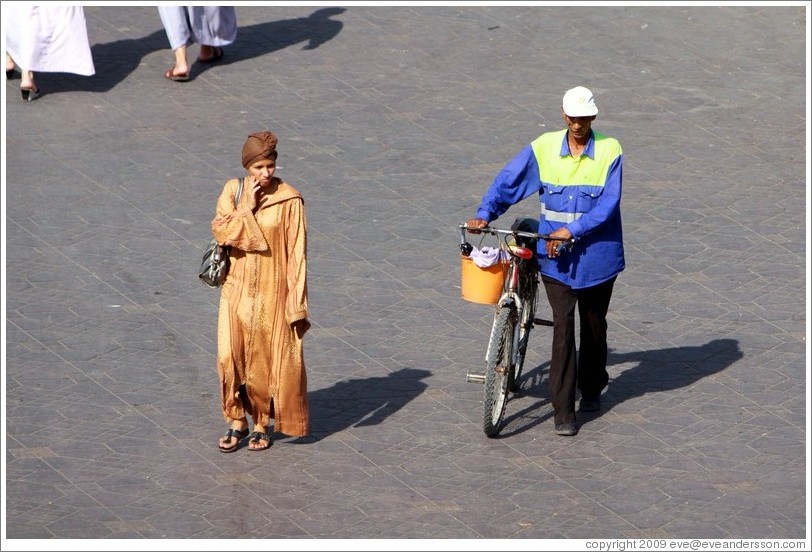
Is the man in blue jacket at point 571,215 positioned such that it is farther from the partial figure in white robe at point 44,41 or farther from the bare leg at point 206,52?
the bare leg at point 206,52

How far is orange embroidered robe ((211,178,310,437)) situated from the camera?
7.68 m

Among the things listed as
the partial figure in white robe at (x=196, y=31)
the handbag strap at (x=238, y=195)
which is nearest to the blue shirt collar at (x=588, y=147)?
the handbag strap at (x=238, y=195)

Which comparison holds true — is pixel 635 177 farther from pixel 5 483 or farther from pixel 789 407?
pixel 5 483

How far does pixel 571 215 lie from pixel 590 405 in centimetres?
115

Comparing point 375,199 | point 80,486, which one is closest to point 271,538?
point 80,486

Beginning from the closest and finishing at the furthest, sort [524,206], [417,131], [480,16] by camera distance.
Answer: [524,206]
[417,131]
[480,16]

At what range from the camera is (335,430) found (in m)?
8.22

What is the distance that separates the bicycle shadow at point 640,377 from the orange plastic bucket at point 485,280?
0.74 meters

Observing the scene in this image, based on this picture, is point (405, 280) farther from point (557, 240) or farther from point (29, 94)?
point (29, 94)

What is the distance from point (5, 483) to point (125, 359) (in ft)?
5.26

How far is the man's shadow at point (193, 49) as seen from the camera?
549 inches

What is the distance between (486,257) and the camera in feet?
26.1

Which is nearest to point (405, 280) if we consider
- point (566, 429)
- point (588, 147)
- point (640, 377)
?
point (640, 377)

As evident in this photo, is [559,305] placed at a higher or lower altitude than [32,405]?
higher
